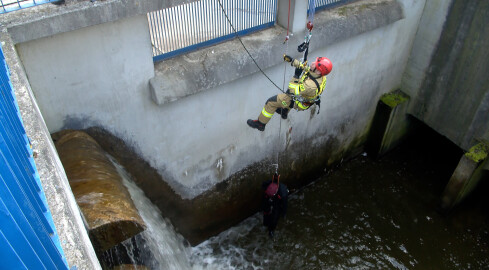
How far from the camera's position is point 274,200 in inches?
321

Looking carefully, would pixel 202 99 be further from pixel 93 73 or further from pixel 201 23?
pixel 93 73

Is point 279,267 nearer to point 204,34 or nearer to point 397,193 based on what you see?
point 397,193

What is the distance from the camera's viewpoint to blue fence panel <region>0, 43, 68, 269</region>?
187cm

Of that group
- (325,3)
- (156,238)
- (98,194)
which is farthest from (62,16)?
(325,3)

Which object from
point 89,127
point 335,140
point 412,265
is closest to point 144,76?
point 89,127

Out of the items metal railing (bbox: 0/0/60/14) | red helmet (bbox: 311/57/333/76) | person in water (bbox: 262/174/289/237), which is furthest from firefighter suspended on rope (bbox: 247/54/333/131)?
metal railing (bbox: 0/0/60/14)

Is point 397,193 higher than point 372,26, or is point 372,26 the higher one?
point 372,26

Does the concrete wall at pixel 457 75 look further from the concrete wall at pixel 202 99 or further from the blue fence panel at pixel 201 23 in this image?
the blue fence panel at pixel 201 23

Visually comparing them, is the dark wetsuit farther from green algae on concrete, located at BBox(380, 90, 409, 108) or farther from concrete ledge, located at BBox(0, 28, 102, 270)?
concrete ledge, located at BBox(0, 28, 102, 270)

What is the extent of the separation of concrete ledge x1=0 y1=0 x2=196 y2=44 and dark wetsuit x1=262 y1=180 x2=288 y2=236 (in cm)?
438

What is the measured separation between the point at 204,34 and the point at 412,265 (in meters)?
6.03

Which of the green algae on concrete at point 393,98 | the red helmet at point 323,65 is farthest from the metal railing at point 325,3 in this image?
the green algae on concrete at point 393,98

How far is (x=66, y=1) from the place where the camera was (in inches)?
197

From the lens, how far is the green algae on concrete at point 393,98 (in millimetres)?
9930
